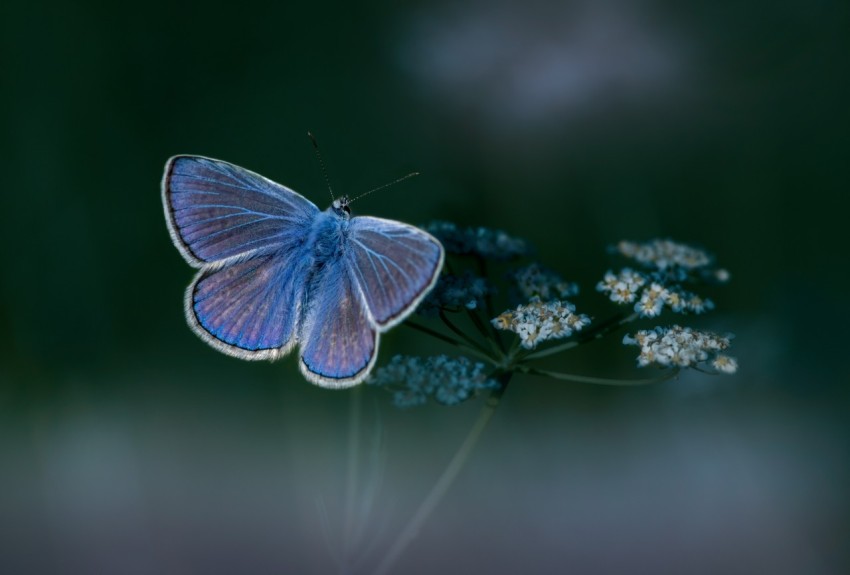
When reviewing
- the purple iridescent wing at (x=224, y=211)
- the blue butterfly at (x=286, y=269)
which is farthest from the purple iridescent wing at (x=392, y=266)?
the purple iridescent wing at (x=224, y=211)

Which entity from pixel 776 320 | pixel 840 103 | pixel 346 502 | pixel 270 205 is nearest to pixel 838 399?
pixel 776 320

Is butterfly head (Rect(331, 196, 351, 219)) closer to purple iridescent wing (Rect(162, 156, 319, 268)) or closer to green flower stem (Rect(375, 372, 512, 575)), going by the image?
purple iridescent wing (Rect(162, 156, 319, 268))

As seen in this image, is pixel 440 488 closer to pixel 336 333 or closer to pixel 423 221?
pixel 336 333

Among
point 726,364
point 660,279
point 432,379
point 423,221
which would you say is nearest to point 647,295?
point 660,279

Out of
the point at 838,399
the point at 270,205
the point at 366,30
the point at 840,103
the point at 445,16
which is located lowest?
the point at 270,205

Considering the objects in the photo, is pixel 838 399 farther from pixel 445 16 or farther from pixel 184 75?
pixel 184 75
